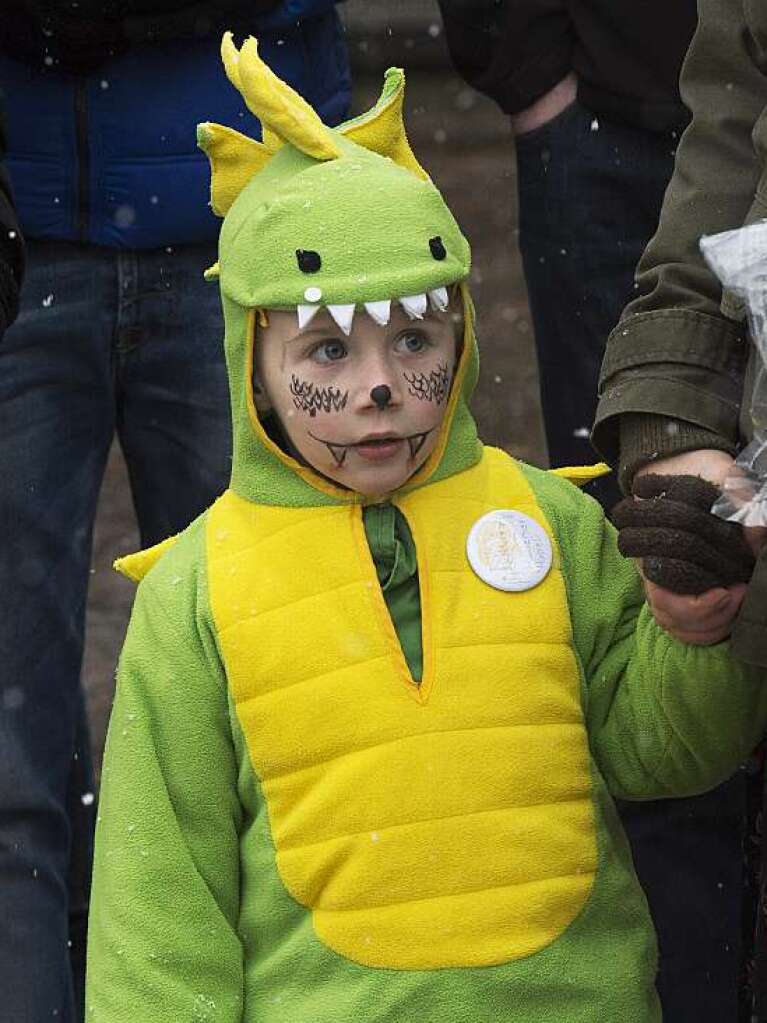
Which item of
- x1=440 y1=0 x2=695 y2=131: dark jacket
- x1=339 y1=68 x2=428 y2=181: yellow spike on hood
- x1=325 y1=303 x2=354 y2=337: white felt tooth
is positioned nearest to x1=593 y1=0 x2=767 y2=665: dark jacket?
x1=325 y1=303 x2=354 y2=337: white felt tooth

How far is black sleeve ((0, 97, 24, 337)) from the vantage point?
3188 mm

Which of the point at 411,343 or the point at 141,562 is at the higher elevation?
the point at 411,343

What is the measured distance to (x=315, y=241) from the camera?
9.54 ft

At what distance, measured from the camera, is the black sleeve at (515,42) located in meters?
3.82

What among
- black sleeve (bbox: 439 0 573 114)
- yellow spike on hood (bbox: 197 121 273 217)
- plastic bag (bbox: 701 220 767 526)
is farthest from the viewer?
black sleeve (bbox: 439 0 573 114)

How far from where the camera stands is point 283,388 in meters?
2.95

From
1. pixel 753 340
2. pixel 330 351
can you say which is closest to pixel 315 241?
pixel 330 351

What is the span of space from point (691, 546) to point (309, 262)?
2.15ft

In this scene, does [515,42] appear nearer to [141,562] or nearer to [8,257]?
[8,257]

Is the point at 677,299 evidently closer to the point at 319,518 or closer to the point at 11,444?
the point at 319,518

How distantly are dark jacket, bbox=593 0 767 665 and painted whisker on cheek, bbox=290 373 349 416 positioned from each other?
333mm

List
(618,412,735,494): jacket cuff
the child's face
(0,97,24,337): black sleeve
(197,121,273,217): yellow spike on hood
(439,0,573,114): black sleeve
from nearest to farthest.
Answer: (618,412,735,494): jacket cuff < the child's face < (197,121,273,217): yellow spike on hood < (0,97,24,337): black sleeve < (439,0,573,114): black sleeve

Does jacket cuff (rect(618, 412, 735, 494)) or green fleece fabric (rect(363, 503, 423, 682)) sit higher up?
jacket cuff (rect(618, 412, 735, 494))

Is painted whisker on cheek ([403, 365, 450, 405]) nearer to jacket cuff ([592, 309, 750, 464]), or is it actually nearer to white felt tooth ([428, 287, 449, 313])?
white felt tooth ([428, 287, 449, 313])
